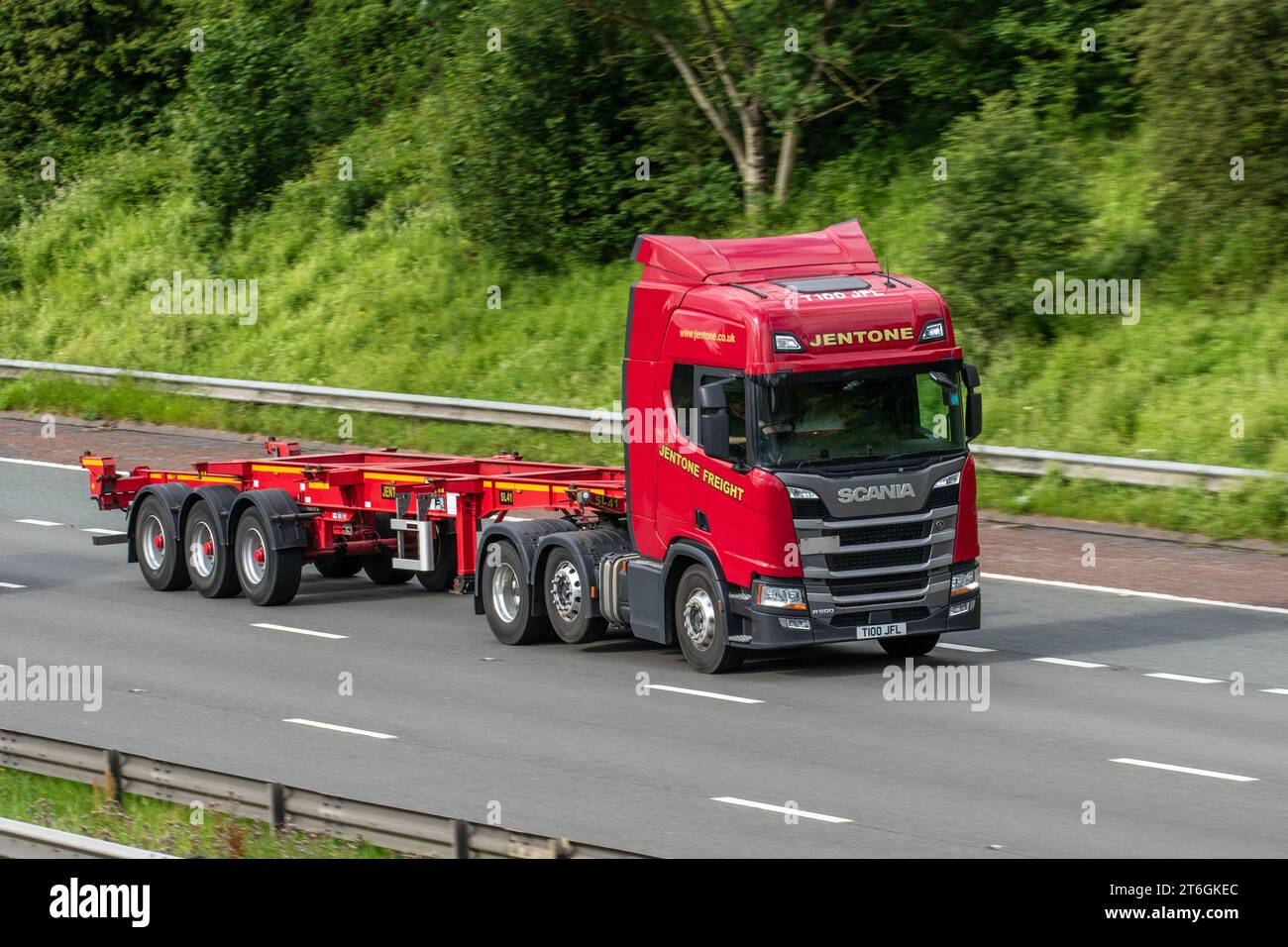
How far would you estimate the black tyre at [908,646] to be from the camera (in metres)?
15.6

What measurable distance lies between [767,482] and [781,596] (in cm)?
84

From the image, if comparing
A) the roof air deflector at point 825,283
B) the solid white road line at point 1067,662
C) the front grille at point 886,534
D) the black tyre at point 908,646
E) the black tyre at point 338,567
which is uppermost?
the roof air deflector at point 825,283

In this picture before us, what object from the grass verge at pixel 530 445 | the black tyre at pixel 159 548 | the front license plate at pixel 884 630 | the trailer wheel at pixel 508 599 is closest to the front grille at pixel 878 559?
the front license plate at pixel 884 630

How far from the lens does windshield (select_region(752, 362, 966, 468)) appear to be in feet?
46.9

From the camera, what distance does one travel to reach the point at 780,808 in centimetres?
1118

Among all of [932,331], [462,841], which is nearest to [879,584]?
[932,331]

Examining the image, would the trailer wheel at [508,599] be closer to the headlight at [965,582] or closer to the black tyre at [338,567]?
the headlight at [965,582]

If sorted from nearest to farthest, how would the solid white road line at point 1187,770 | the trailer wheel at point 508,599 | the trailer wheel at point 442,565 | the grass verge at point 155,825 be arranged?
the grass verge at point 155,825, the solid white road line at point 1187,770, the trailer wheel at point 508,599, the trailer wheel at point 442,565

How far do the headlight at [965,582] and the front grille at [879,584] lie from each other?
0.27m

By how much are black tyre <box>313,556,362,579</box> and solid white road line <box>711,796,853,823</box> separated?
9.44 metres

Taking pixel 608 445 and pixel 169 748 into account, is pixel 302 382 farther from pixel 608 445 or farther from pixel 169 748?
pixel 169 748

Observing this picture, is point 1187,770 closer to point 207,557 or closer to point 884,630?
point 884,630

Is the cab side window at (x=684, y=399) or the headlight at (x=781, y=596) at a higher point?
the cab side window at (x=684, y=399)

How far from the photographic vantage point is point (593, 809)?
36.9 feet
